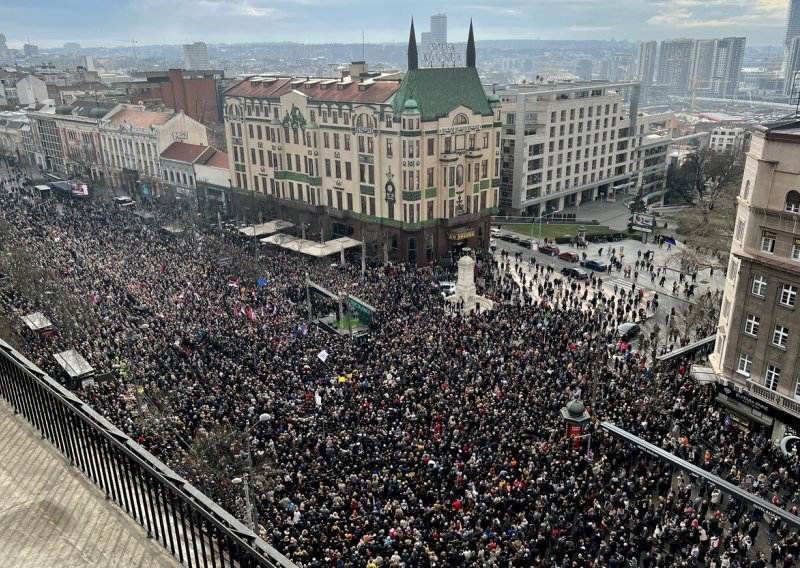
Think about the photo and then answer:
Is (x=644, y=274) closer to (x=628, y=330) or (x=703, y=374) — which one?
(x=628, y=330)

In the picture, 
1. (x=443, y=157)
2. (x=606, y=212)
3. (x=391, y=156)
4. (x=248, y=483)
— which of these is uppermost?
(x=391, y=156)

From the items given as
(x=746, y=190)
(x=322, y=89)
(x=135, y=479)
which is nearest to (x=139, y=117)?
(x=322, y=89)

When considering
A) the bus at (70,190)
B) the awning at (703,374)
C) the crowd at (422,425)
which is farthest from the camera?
the bus at (70,190)

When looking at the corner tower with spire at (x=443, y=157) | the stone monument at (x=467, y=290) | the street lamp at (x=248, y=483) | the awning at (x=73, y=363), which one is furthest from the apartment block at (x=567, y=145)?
the street lamp at (x=248, y=483)

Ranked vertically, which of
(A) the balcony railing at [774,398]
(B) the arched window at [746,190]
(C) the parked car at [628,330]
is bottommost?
(C) the parked car at [628,330]

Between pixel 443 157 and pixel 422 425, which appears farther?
pixel 443 157

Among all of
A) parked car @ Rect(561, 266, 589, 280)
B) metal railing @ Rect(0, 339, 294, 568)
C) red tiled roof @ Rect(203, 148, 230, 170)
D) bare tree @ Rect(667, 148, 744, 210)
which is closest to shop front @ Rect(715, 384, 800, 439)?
parked car @ Rect(561, 266, 589, 280)

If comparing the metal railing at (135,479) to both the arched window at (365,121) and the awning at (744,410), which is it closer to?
the awning at (744,410)
